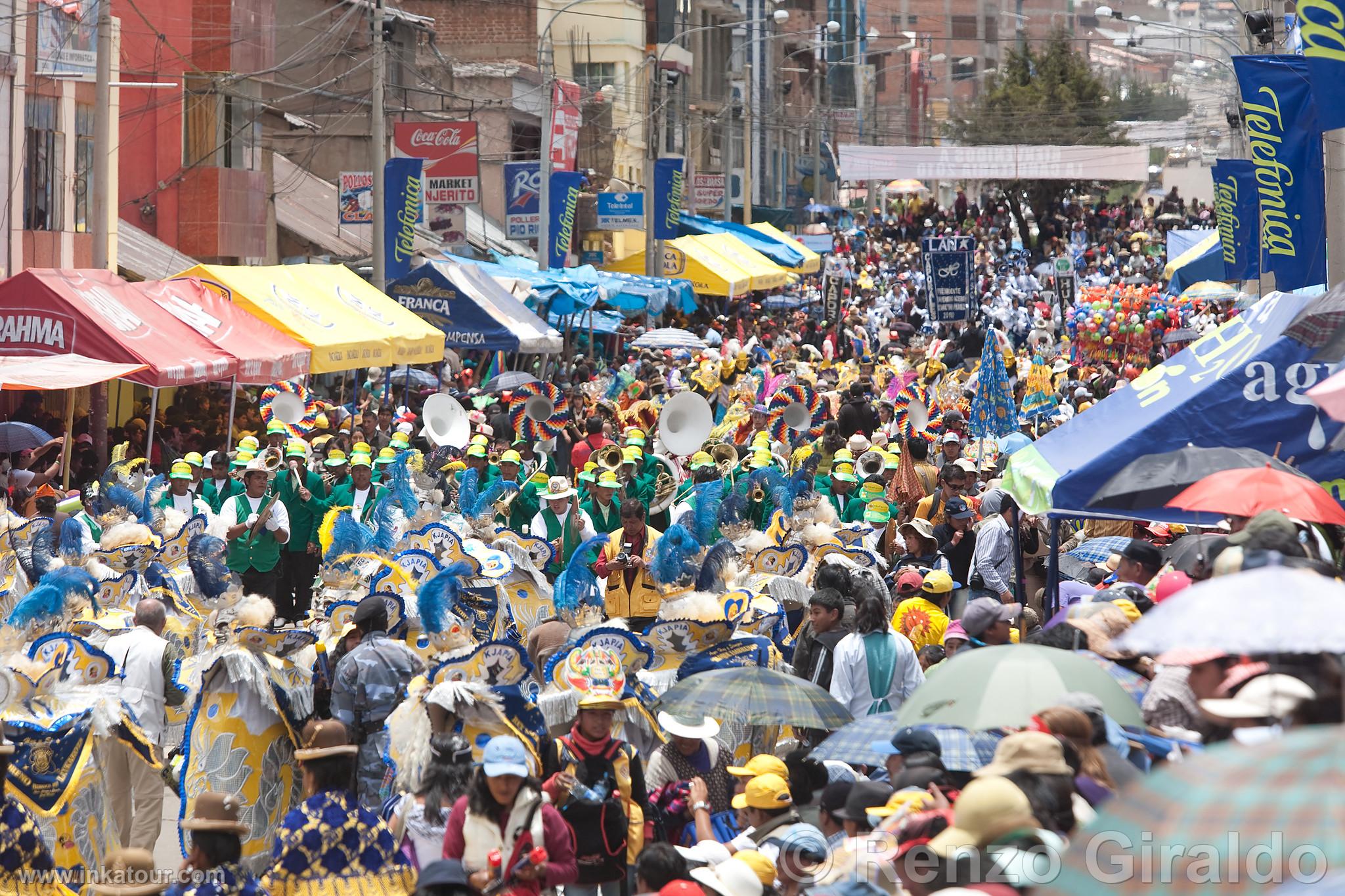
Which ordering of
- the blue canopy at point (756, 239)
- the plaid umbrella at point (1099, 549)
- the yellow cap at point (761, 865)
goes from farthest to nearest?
the blue canopy at point (756, 239) < the plaid umbrella at point (1099, 549) < the yellow cap at point (761, 865)

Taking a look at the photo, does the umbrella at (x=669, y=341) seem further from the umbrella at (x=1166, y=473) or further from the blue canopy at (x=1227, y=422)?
the umbrella at (x=1166, y=473)

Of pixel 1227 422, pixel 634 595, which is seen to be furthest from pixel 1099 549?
pixel 634 595

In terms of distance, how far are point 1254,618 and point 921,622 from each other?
430 centimetres

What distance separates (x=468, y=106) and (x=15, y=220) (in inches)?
871

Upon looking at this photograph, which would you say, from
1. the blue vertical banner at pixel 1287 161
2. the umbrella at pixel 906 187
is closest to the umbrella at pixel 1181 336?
the blue vertical banner at pixel 1287 161

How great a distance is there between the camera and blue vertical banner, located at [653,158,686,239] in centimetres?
3984

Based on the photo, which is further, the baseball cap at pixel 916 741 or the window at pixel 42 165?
the window at pixel 42 165

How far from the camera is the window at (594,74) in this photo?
54.3 meters

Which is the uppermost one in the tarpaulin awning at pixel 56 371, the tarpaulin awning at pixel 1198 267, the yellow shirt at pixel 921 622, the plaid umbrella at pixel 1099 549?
the tarpaulin awning at pixel 1198 267

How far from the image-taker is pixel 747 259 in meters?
45.5

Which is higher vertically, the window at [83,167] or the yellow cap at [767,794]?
the window at [83,167]

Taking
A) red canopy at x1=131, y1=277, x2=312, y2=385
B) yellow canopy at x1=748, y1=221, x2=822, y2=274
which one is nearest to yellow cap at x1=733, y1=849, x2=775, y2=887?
red canopy at x1=131, y1=277, x2=312, y2=385

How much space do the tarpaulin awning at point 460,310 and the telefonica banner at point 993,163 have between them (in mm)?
41924

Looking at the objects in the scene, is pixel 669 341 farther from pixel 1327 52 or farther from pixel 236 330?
pixel 1327 52
